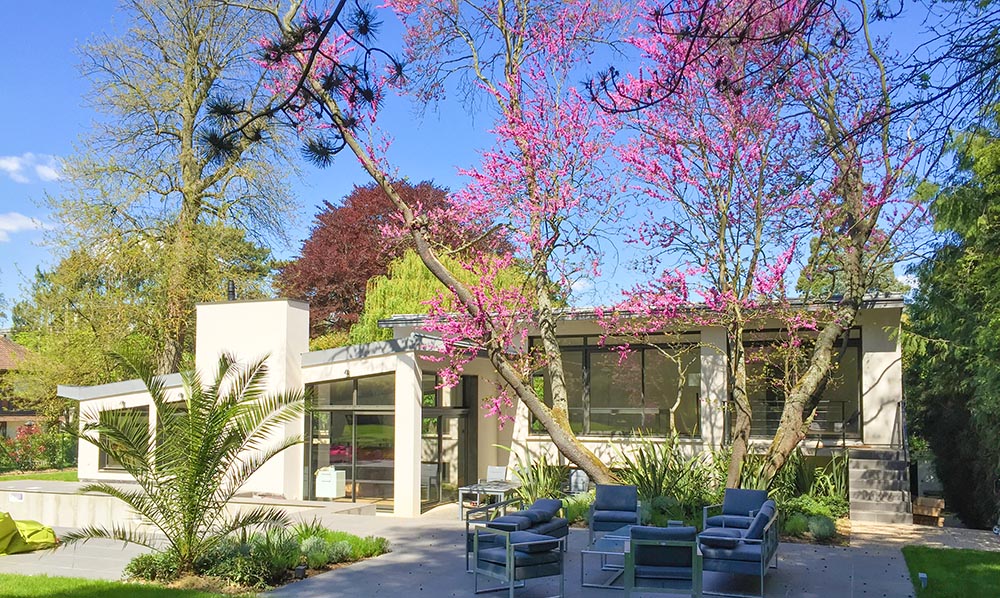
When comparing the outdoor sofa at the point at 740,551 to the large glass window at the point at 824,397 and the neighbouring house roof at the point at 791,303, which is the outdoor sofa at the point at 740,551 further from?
the large glass window at the point at 824,397

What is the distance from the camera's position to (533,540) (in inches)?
352

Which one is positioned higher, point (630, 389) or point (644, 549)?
point (630, 389)

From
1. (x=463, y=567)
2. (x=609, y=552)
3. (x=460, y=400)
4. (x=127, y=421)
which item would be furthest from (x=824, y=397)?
(x=127, y=421)

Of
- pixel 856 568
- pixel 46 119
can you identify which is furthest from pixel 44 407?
pixel 856 568

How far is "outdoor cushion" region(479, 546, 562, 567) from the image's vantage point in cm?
874

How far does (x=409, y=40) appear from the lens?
16266 mm

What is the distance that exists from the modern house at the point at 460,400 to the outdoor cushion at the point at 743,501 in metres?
4.67

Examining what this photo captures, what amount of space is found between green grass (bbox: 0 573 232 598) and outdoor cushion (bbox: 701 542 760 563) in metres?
4.91

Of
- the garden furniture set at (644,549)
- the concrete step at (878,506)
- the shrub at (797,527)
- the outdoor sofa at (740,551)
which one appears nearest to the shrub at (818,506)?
the concrete step at (878,506)

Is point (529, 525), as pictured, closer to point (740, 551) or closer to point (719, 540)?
point (719, 540)

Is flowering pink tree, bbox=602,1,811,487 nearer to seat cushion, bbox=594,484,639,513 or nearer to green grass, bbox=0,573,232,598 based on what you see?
seat cushion, bbox=594,484,639,513

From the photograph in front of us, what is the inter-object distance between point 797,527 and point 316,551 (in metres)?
6.94

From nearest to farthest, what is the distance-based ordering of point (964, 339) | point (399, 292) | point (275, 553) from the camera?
point (275, 553)
point (964, 339)
point (399, 292)

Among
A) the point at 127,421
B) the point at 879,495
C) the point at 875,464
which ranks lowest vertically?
the point at 879,495
